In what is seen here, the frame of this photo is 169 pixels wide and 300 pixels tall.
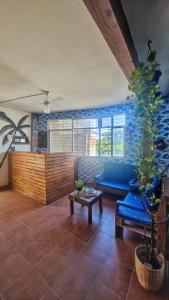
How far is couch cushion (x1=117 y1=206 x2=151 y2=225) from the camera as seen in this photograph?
1.89 metres

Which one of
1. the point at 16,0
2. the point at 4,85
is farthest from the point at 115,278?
the point at 4,85

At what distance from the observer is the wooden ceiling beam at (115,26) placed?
1074 millimetres

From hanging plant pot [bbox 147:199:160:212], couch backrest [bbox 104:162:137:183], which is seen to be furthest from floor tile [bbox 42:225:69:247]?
couch backrest [bbox 104:162:137:183]

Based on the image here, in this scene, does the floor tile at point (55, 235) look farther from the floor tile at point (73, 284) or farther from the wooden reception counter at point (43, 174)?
the wooden reception counter at point (43, 174)

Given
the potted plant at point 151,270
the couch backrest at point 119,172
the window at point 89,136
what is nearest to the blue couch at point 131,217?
the potted plant at point 151,270

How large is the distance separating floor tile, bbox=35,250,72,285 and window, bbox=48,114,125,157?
3232 millimetres

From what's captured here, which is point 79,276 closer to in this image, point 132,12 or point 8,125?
point 132,12

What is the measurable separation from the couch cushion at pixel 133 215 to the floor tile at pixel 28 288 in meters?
1.26

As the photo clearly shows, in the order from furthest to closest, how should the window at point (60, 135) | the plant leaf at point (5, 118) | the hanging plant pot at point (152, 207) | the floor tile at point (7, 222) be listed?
the window at point (60, 135), the plant leaf at point (5, 118), the floor tile at point (7, 222), the hanging plant pot at point (152, 207)

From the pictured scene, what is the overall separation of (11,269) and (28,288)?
1.17ft

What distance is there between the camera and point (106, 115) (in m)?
4.52

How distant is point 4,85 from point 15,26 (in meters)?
1.71

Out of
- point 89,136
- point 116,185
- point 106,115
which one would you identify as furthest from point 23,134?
point 116,185

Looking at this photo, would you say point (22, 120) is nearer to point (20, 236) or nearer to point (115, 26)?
point (20, 236)
